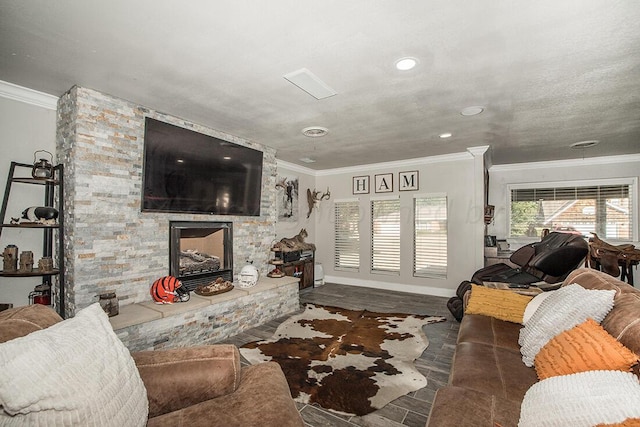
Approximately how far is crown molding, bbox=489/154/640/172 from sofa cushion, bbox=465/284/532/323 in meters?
4.28

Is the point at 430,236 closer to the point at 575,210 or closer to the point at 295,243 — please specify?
the point at 295,243

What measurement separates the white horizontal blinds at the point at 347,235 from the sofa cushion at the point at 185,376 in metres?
5.03

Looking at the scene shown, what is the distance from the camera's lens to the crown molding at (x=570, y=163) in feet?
17.0

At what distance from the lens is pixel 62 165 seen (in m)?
2.75

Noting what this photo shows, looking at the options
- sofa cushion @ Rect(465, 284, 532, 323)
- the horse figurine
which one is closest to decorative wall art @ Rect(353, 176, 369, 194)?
the horse figurine

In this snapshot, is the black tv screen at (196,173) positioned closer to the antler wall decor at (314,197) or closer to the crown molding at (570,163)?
the antler wall decor at (314,197)

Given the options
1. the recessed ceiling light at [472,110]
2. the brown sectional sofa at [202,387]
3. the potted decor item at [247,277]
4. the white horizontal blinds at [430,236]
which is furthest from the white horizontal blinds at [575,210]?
the brown sectional sofa at [202,387]

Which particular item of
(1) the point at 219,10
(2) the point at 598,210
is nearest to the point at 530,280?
(2) the point at 598,210

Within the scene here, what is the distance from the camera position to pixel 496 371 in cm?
164

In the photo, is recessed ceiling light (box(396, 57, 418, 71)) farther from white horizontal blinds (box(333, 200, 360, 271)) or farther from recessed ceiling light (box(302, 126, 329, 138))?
white horizontal blinds (box(333, 200, 360, 271))

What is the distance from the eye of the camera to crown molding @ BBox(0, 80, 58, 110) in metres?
2.64

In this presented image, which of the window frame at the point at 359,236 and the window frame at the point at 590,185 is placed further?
the window frame at the point at 359,236

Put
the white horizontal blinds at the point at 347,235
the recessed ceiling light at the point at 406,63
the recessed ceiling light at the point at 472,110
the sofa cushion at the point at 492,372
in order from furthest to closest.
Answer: the white horizontal blinds at the point at 347,235, the recessed ceiling light at the point at 472,110, the recessed ceiling light at the point at 406,63, the sofa cushion at the point at 492,372

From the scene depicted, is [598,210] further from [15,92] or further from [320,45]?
[15,92]
